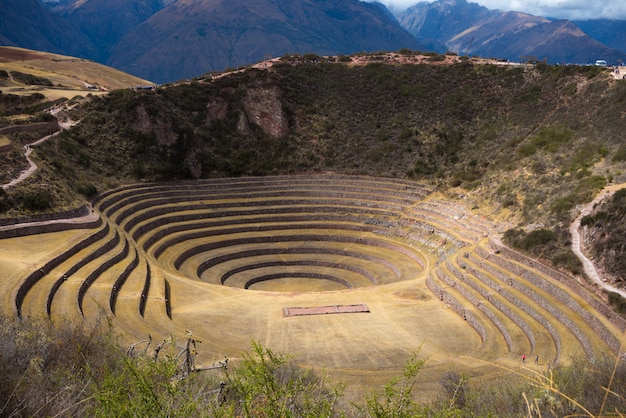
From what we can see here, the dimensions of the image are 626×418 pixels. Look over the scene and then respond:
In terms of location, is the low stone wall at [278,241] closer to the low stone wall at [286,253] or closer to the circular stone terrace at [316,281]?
the circular stone terrace at [316,281]

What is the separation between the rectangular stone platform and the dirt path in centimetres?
1279

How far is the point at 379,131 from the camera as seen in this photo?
2389 inches

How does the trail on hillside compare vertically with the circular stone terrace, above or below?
above

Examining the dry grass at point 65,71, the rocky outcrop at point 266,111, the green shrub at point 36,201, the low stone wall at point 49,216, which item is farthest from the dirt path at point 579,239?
the dry grass at point 65,71

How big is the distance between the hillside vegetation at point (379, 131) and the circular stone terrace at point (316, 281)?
4.36 metres

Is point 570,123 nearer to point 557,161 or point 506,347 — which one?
point 557,161

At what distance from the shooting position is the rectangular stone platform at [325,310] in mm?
27609

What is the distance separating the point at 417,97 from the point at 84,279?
168ft

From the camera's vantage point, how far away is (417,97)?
63.8 meters

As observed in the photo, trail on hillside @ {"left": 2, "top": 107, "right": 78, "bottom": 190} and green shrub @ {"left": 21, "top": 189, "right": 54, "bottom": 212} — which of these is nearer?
green shrub @ {"left": 21, "top": 189, "right": 54, "bottom": 212}

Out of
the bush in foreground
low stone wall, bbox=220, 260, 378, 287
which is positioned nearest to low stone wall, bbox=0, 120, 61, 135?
low stone wall, bbox=220, 260, 378, 287

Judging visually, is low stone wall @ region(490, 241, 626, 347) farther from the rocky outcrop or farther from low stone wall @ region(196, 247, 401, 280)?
Answer: the rocky outcrop

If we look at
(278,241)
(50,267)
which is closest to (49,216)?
(50,267)

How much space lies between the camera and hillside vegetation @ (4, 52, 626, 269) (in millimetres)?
38750
